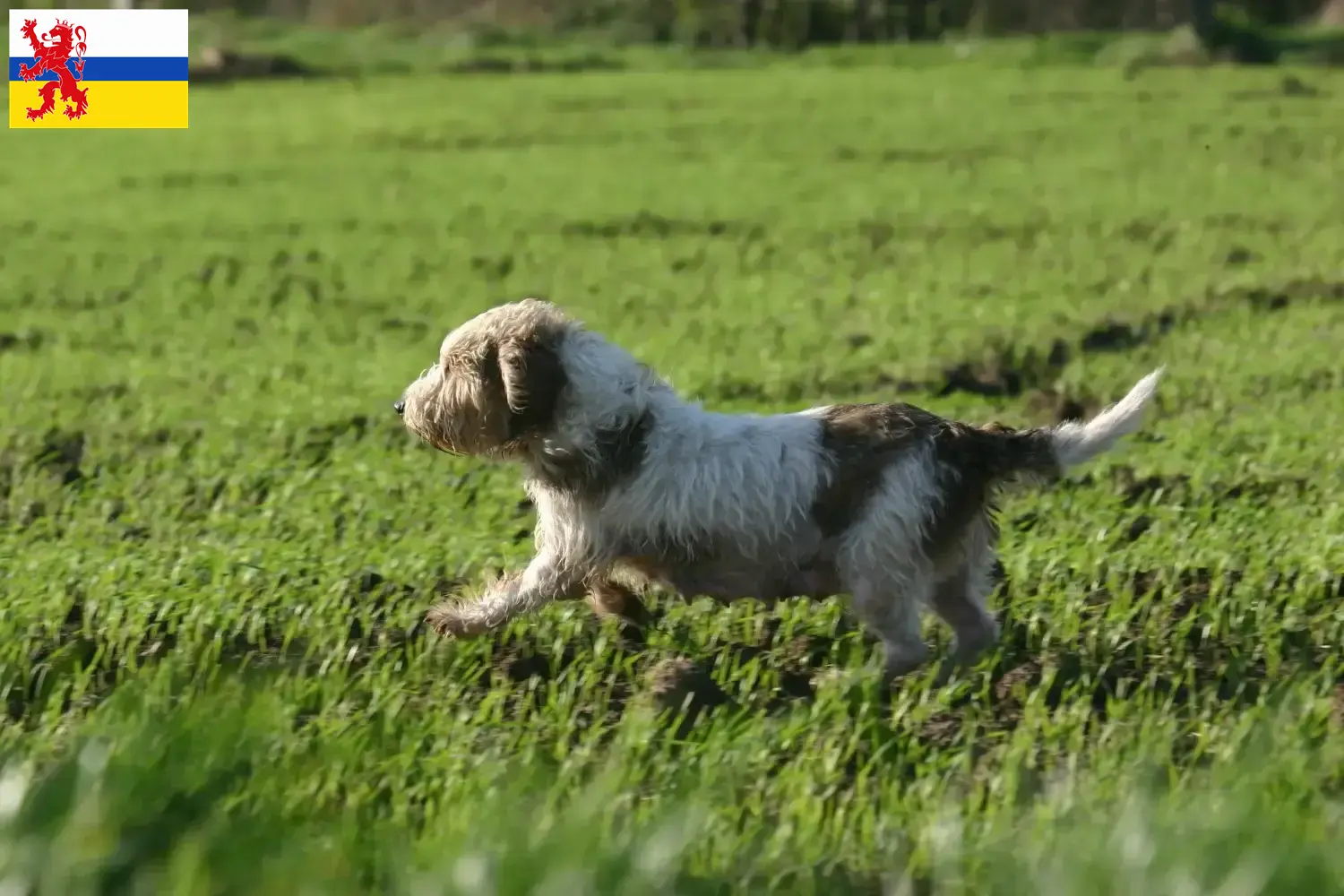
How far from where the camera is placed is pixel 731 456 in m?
5.79

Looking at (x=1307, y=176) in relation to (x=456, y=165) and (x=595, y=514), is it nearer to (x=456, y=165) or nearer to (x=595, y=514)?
(x=456, y=165)

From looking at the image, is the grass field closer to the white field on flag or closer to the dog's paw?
the dog's paw

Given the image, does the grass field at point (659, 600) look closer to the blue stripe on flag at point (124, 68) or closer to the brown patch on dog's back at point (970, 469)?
the brown patch on dog's back at point (970, 469)

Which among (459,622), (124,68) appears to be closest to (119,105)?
(124,68)

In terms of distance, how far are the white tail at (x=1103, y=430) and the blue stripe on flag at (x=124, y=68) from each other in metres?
15.5

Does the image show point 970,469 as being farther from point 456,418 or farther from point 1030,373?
point 1030,373

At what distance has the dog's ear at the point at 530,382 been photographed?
5.71 metres

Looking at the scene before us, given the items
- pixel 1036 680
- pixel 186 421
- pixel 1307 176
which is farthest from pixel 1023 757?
pixel 1307 176

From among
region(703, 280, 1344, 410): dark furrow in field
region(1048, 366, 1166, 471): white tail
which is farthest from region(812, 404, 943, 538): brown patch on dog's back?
region(703, 280, 1344, 410): dark furrow in field

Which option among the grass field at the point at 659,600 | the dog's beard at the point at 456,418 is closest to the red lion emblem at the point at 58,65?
the grass field at the point at 659,600

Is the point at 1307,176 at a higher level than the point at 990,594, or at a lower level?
higher

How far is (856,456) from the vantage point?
5.74 m

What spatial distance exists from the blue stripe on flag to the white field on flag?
80mm

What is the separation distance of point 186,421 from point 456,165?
9453mm
